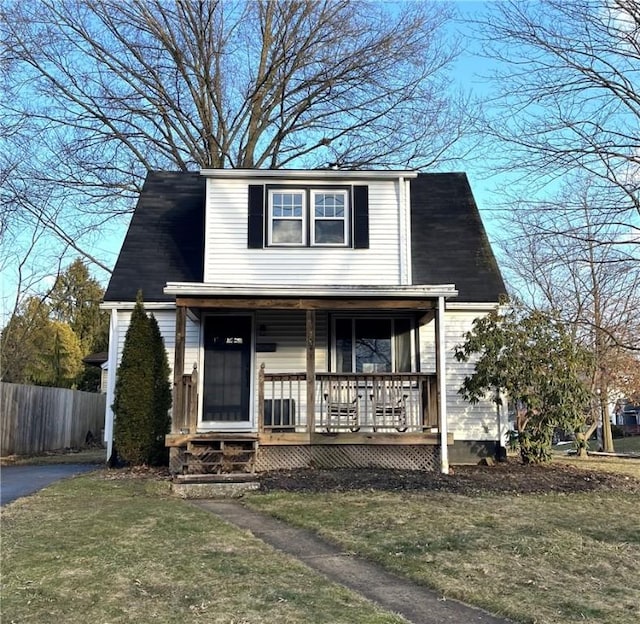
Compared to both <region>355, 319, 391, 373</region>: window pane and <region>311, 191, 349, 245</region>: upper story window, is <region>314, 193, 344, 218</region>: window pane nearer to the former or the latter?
<region>311, 191, 349, 245</region>: upper story window

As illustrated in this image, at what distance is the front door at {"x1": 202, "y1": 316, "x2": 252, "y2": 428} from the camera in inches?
485

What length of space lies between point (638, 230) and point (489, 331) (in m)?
3.00

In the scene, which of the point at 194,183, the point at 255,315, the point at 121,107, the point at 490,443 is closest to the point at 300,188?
the point at 255,315

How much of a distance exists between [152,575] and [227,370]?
753 cm

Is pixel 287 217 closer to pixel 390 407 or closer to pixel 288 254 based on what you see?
pixel 288 254

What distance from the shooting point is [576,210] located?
1089 centimetres

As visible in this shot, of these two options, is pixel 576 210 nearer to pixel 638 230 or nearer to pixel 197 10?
pixel 638 230

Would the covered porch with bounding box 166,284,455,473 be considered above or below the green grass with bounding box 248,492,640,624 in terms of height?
above

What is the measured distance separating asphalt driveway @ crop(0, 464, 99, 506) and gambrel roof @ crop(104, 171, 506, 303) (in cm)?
342

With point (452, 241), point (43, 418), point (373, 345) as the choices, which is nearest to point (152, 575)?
point (373, 345)

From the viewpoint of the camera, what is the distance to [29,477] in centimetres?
1127

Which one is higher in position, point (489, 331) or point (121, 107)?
point (121, 107)

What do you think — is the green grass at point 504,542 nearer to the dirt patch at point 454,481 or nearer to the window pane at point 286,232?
the dirt patch at point 454,481

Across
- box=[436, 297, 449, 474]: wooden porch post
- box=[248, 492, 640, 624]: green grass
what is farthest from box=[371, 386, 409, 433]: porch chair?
box=[248, 492, 640, 624]: green grass
